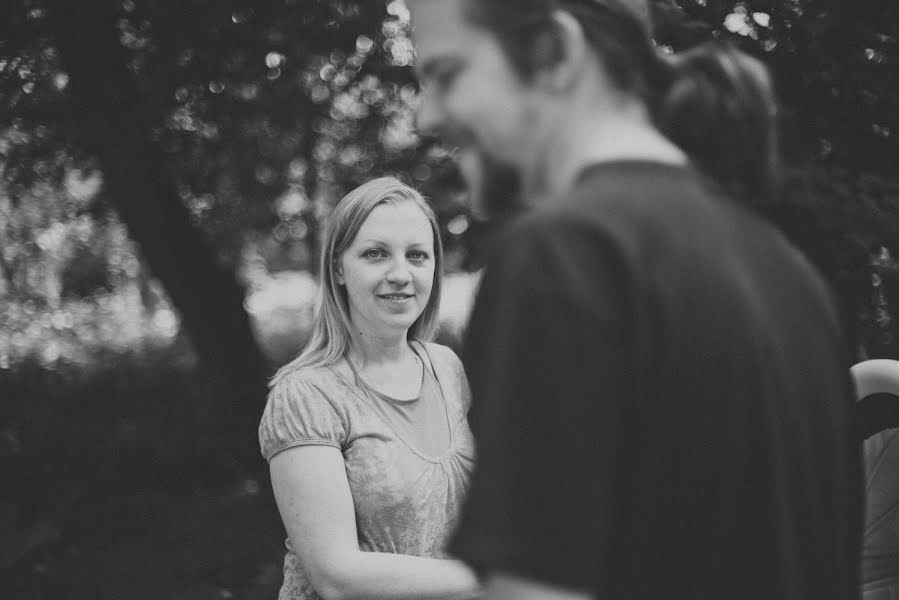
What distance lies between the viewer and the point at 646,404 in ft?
2.93

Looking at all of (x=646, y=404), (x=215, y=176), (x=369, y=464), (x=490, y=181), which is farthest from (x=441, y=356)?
(x=215, y=176)

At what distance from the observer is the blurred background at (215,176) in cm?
332

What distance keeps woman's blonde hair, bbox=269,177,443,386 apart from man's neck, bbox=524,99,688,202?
58.0 inches

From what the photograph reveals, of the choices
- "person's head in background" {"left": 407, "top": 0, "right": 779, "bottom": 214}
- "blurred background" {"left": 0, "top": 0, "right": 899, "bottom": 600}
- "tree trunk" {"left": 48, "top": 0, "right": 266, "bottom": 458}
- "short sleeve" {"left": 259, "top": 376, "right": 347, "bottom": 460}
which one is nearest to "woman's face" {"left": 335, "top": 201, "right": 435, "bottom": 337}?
"short sleeve" {"left": 259, "top": 376, "right": 347, "bottom": 460}

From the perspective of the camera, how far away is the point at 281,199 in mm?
8781

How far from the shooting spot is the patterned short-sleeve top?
7.16 ft

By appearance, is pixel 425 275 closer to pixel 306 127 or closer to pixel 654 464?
pixel 654 464

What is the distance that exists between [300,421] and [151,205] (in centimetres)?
431

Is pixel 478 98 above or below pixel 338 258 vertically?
below

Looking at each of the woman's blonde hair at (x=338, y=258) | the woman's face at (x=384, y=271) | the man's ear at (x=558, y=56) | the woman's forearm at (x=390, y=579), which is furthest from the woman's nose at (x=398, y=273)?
the man's ear at (x=558, y=56)

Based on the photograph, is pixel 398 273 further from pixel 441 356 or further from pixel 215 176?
pixel 215 176

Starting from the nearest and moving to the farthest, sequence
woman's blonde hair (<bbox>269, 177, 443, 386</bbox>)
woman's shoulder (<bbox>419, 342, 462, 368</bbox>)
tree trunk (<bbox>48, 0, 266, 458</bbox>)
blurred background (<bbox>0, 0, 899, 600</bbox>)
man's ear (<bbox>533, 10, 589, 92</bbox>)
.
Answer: man's ear (<bbox>533, 10, 589, 92</bbox>) < woman's blonde hair (<bbox>269, 177, 443, 386</bbox>) < woman's shoulder (<bbox>419, 342, 462, 368</bbox>) < blurred background (<bbox>0, 0, 899, 600</bbox>) < tree trunk (<bbox>48, 0, 266, 458</bbox>)

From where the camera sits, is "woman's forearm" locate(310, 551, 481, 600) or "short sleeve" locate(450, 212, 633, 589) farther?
"woman's forearm" locate(310, 551, 481, 600)

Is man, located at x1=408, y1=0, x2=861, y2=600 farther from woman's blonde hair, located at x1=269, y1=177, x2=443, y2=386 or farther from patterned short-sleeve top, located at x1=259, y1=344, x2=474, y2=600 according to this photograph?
woman's blonde hair, located at x1=269, y1=177, x2=443, y2=386
